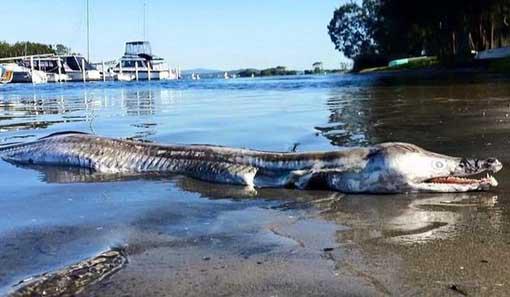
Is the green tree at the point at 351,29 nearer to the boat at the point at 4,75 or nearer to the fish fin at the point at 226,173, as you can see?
the boat at the point at 4,75

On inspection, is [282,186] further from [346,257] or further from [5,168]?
[5,168]

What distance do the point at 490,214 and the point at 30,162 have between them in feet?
17.6

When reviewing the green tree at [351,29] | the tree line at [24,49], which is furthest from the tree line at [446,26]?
the tree line at [24,49]

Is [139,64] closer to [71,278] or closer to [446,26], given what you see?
[446,26]

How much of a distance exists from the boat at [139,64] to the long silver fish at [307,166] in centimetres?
10936

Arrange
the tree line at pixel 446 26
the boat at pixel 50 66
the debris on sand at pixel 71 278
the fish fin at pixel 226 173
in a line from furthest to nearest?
the boat at pixel 50 66 < the tree line at pixel 446 26 < the fish fin at pixel 226 173 < the debris on sand at pixel 71 278

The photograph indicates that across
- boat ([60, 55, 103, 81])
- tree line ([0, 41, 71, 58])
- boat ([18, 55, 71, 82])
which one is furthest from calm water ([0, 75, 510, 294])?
tree line ([0, 41, 71, 58])

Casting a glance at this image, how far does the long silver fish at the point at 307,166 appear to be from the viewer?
213 inches

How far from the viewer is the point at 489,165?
5.43 metres

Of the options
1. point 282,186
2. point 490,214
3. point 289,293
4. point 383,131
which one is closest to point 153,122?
point 383,131

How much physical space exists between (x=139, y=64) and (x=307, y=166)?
115182 millimetres

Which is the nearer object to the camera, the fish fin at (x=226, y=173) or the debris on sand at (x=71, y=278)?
the debris on sand at (x=71, y=278)

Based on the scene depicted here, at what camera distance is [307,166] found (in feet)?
18.9

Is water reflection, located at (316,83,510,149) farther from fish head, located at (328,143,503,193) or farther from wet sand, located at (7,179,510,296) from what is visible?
wet sand, located at (7,179,510,296)
